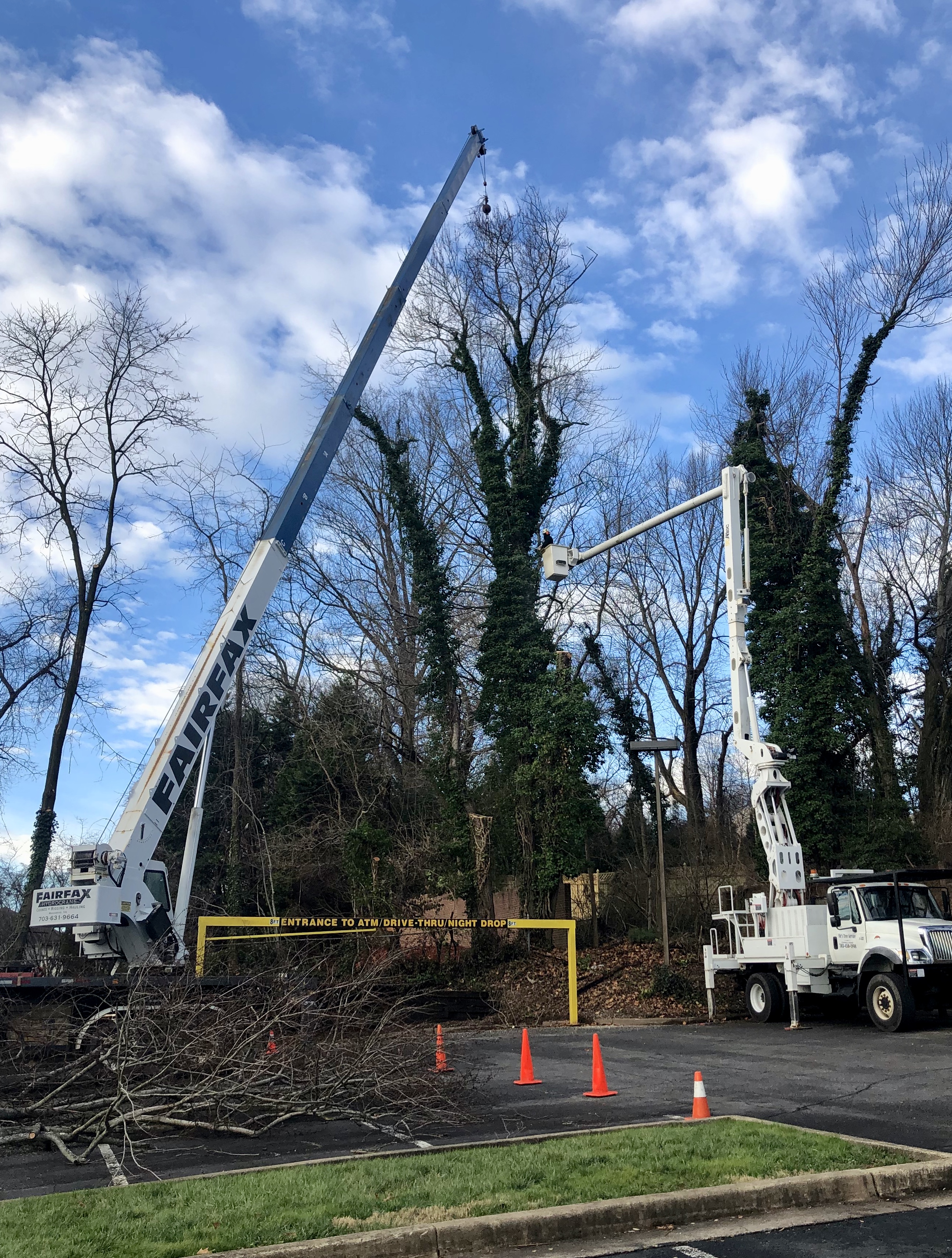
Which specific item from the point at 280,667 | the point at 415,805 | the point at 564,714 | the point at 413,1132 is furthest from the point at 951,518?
the point at 413,1132

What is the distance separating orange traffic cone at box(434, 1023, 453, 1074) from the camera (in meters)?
10.8

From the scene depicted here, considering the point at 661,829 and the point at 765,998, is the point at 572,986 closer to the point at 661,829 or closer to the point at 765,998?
the point at 765,998

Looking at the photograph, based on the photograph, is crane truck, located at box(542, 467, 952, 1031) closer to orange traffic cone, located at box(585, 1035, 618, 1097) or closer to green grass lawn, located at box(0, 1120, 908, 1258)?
orange traffic cone, located at box(585, 1035, 618, 1097)

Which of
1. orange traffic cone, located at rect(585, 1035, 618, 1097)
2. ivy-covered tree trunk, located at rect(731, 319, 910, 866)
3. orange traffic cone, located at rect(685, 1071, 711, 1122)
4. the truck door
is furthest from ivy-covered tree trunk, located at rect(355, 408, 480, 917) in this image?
orange traffic cone, located at rect(685, 1071, 711, 1122)

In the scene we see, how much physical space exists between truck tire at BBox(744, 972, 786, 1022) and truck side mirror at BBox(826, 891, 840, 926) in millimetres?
1836

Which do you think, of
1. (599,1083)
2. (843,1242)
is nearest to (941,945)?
(599,1083)

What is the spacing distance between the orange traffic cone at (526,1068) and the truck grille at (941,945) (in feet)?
25.2

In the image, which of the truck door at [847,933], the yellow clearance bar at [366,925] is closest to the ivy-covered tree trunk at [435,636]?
the yellow clearance bar at [366,925]

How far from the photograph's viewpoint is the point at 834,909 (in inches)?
739

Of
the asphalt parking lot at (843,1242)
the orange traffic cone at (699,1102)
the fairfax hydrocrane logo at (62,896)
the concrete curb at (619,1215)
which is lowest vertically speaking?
the asphalt parking lot at (843,1242)

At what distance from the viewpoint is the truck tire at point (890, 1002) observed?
16766 mm

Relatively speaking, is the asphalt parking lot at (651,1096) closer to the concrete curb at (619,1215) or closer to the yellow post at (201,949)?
the concrete curb at (619,1215)

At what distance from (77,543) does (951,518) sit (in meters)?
27.2

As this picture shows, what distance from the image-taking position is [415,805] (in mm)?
30688
